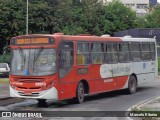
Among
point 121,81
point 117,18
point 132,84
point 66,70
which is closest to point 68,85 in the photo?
point 66,70

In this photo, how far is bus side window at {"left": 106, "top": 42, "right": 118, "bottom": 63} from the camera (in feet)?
70.6

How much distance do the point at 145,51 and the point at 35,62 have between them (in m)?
9.16

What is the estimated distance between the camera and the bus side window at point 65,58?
58.7 feet

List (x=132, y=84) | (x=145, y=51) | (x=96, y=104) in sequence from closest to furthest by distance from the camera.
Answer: (x=96, y=104) < (x=132, y=84) < (x=145, y=51)

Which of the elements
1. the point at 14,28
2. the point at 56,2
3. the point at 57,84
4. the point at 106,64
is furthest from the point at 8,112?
the point at 56,2

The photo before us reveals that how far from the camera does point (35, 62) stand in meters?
17.7

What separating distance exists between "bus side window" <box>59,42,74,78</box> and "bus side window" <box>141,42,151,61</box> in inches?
283

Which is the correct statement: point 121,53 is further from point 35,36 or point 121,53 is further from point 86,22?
point 86,22

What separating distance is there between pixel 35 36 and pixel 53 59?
123 centimetres

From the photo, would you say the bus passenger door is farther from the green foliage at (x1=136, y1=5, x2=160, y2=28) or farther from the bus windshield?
the green foliage at (x1=136, y1=5, x2=160, y2=28)

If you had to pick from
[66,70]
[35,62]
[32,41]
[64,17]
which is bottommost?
[66,70]

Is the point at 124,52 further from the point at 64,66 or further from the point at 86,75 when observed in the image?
the point at 64,66

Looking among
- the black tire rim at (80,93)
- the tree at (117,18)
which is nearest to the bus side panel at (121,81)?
the black tire rim at (80,93)

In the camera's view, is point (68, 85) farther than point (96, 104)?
No
